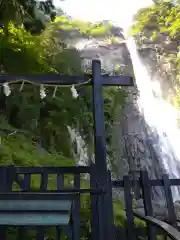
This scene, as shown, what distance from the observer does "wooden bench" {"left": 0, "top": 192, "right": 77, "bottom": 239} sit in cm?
192

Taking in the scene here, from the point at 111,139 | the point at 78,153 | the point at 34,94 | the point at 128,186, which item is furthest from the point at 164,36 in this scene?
the point at 128,186

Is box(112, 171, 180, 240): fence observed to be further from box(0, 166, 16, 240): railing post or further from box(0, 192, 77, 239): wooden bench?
box(0, 192, 77, 239): wooden bench

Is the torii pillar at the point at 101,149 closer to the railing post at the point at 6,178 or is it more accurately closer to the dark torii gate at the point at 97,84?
the dark torii gate at the point at 97,84

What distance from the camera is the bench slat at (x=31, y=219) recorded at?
6.26 ft

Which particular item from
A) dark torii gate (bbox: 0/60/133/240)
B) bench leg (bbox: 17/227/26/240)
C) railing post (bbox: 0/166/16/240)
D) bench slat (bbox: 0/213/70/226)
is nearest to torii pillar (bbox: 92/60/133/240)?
dark torii gate (bbox: 0/60/133/240)

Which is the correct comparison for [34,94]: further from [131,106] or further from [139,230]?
[131,106]

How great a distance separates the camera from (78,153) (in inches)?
390

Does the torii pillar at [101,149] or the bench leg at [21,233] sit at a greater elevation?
the torii pillar at [101,149]

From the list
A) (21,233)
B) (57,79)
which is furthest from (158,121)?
(21,233)

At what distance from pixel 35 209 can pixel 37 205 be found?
0.11 feet

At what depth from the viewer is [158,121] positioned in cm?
1758

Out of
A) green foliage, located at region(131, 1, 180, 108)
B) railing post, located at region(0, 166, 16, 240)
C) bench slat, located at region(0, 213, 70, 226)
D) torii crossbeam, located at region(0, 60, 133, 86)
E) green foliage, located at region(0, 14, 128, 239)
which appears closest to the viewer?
bench slat, located at region(0, 213, 70, 226)

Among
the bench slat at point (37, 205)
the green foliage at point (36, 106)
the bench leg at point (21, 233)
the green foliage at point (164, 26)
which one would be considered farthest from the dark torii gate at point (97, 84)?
the green foliage at point (164, 26)

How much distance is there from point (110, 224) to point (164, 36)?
1989cm
